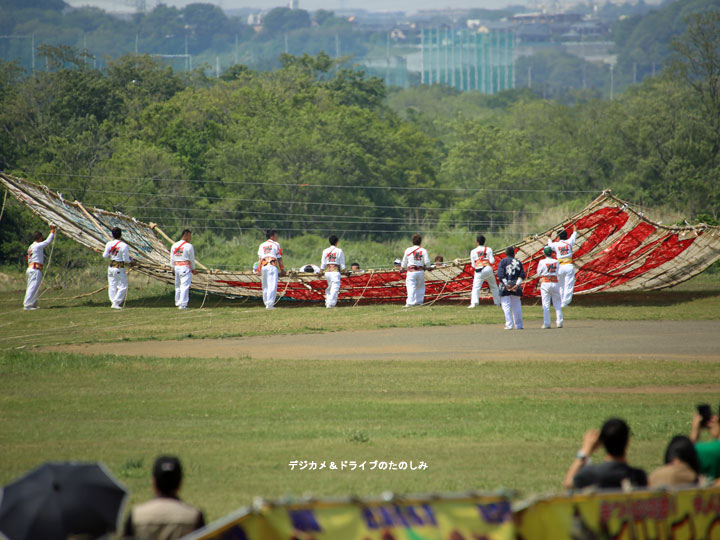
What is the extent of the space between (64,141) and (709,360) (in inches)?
1521

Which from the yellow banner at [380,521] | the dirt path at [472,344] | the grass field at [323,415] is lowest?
the dirt path at [472,344]

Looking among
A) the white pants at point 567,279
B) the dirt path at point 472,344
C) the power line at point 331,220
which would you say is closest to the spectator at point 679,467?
the dirt path at point 472,344

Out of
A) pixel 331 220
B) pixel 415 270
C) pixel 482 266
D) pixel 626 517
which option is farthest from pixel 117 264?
pixel 331 220

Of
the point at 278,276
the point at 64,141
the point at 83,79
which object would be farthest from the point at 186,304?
the point at 83,79

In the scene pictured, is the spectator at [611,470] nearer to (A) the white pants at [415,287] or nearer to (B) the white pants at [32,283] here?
(A) the white pants at [415,287]

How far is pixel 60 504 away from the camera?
4977 mm

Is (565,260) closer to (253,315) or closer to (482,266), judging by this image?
(482,266)

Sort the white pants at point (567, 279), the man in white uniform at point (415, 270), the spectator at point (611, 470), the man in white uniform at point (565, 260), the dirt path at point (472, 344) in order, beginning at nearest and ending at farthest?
the spectator at point (611, 470), the dirt path at point (472, 344), the man in white uniform at point (565, 260), the white pants at point (567, 279), the man in white uniform at point (415, 270)

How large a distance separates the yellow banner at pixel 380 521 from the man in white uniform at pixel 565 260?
56.4 feet

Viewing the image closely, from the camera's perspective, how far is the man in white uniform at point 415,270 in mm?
23328

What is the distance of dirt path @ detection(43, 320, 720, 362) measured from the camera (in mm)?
15852

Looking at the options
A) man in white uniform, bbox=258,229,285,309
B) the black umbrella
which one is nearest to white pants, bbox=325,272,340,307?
man in white uniform, bbox=258,229,285,309

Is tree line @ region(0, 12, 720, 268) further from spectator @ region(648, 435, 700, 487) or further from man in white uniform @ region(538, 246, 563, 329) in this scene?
spectator @ region(648, 435, 700, 487)

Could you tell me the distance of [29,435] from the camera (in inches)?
411
